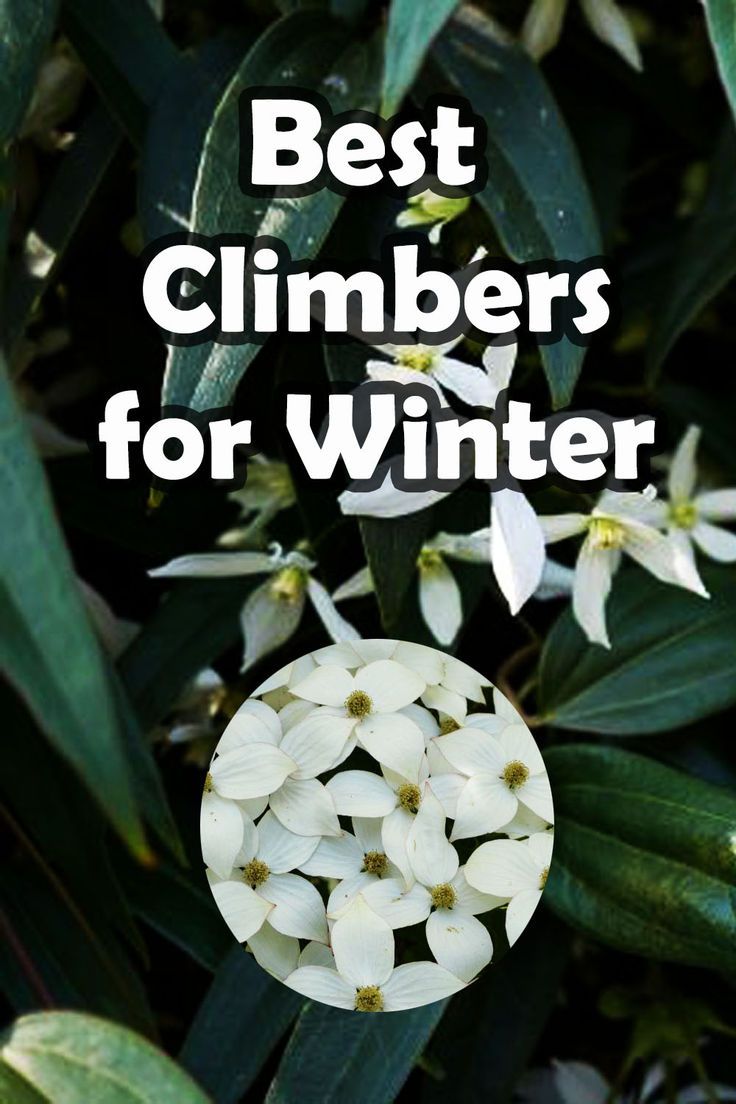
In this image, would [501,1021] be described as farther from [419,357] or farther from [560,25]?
[560,25]

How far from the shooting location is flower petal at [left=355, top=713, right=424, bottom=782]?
64 centimetres

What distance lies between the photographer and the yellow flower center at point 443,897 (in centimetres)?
64

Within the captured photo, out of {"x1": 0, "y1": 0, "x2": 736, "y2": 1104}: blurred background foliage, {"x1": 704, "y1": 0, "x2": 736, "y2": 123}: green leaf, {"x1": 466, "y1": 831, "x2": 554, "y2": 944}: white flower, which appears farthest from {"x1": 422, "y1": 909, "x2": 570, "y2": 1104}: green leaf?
{"x1": 704, "y1": 0, "x2": 736, "y2": 123}: green leaf

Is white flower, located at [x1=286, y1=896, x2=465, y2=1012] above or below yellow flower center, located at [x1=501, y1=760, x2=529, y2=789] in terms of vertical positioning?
below

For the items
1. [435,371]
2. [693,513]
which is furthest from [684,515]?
[435,371]

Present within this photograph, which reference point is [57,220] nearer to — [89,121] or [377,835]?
[89,121]

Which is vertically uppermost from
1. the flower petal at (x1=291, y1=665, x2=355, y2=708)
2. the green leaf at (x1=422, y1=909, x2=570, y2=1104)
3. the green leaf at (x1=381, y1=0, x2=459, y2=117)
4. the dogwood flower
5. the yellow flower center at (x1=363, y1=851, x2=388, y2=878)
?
the green leaf at (x1=381, y1=0, x2=459, y2=117)

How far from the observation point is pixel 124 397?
746mm

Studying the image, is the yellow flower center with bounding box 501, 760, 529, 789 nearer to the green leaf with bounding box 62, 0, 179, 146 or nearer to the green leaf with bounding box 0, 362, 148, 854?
the green leaf with bounding box 0, 362, 148, 854

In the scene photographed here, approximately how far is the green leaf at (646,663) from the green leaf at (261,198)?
0.23 meters

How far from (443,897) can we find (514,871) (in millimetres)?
36

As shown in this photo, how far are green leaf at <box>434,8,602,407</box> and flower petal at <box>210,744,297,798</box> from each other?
0.61ft

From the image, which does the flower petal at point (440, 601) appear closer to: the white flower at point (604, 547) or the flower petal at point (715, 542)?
the white flower at point (604, 547)

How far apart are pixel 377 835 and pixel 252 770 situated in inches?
2.3
